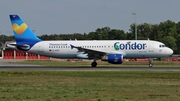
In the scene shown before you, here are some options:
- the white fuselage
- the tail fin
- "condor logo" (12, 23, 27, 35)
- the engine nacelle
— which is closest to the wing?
the white fuselage

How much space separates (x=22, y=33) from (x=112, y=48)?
11.0 metres

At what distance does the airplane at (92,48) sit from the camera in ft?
175

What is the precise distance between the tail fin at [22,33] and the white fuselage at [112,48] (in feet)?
2.70

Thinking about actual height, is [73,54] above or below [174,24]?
below

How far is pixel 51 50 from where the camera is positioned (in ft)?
183

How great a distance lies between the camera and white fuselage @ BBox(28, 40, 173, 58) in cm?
5366

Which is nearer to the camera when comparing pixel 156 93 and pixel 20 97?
pixel 20 97

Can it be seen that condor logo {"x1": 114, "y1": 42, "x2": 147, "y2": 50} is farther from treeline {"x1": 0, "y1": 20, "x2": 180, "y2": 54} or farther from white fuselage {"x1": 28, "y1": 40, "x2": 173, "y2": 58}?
treeline {"x1": 0, "y1": 20, "x2": 180, "y2": 54}

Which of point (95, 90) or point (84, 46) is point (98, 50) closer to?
point (84, 46)

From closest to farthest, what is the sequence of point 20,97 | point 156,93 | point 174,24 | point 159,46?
1. point 20,97
2. point 156,93
3. point 159,46
4. point 174,24

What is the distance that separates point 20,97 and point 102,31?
475 ft

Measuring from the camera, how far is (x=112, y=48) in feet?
178

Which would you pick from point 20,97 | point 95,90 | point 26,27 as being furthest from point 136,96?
point 26,27

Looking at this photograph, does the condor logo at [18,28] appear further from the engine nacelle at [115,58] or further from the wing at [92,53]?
the engine nacelle at [115,58]
